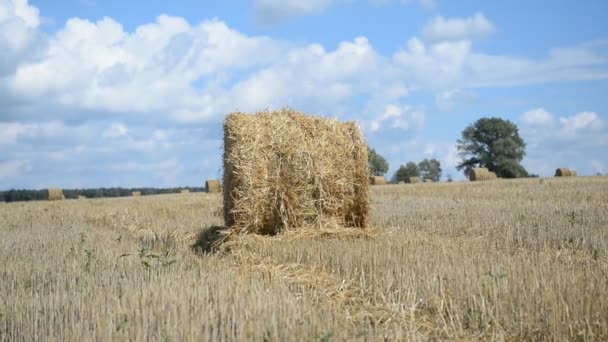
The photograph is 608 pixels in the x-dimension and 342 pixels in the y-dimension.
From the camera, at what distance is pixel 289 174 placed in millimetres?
9594

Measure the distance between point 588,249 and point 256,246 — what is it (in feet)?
13.7

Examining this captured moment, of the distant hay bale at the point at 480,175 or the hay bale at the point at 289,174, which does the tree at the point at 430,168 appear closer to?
the distant hay bale at the point at 480,175

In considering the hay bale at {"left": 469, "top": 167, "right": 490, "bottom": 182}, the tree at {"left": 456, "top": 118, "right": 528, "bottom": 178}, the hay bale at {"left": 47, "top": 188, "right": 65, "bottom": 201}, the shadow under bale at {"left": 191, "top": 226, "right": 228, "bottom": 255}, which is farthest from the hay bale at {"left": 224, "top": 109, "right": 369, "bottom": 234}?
the tree at {"left": 456, "top": 118, "right": 528, "bottom": 178}

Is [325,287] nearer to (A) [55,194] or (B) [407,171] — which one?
(A) [55,194]

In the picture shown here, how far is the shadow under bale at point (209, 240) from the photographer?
9.05 metres

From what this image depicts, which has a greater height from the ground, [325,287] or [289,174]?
[289,174]

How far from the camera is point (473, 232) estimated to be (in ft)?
32.6

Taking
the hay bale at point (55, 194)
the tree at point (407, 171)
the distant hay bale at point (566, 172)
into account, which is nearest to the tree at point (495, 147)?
the tree at point (407, 171)

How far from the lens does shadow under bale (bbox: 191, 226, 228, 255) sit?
356 inches

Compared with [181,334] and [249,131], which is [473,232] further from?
[181,334]

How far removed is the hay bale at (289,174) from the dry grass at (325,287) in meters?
0.43

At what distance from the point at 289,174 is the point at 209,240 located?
5.69 ft

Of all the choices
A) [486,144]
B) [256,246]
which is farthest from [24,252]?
[486,144]

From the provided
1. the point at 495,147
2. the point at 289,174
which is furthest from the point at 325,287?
the point at 495,147
